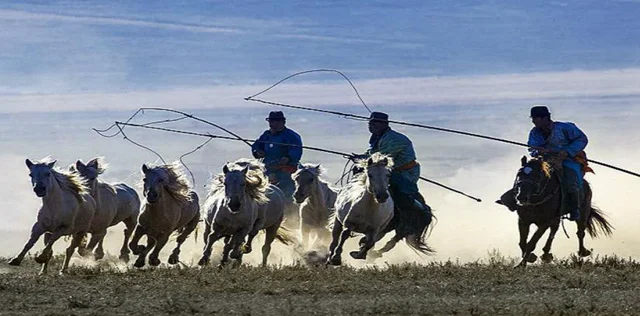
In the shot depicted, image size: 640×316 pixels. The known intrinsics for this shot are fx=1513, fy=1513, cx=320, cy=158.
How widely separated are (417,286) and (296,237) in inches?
288

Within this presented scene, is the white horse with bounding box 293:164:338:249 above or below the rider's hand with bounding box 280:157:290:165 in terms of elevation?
below

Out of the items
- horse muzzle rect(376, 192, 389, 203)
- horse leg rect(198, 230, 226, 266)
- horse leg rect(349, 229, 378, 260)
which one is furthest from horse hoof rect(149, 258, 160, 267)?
horse muzzle rect(376, 192, 389, 203)

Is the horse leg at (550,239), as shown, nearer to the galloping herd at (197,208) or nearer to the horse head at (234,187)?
the galloping herd at (197,208)

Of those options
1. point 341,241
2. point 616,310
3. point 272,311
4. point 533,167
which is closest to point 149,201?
point 341,241

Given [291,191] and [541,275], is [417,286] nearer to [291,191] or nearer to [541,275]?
[541,275]

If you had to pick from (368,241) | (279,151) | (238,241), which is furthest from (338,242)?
(279,151)

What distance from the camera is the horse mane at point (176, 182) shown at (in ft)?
68.9

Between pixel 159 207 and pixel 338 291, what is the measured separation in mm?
6108

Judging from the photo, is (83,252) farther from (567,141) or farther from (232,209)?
(567,141)

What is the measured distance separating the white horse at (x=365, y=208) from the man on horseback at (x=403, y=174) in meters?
0.56

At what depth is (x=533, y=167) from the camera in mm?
19938

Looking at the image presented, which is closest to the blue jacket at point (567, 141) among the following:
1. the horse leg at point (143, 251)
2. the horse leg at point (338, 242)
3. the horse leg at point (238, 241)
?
the horse leg at point (338, 242)

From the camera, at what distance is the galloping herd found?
19.3 meters

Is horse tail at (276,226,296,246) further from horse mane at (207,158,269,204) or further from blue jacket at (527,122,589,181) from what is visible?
blue jacket at (527,122,589,181)
